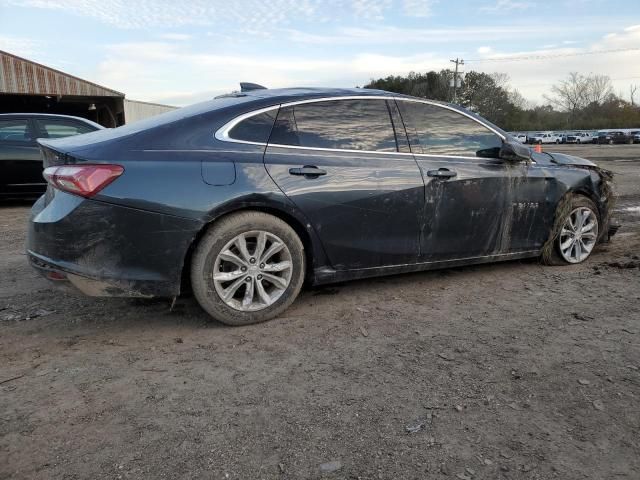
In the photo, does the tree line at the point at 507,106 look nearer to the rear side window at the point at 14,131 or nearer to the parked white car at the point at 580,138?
the parked white car at the point at 580,138

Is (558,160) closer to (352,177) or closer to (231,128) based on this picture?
(352,177)

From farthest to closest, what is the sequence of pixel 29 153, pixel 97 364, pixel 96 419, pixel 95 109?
1. pixel 95 109
2. pixel 29 153
3. pixel 97 364
4. pixel 96 419

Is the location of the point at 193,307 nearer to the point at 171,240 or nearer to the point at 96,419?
the point at 171,240

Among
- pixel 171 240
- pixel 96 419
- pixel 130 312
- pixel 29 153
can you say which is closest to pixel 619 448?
pixel 96 419

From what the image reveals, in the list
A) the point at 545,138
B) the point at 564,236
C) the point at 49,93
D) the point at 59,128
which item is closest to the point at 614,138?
the point at 545,138

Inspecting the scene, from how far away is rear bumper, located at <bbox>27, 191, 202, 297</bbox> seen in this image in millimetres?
3064

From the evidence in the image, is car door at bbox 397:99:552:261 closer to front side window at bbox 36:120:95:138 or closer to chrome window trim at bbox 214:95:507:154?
chrome window trim at bbox 214:95:507:154

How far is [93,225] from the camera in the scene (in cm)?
306

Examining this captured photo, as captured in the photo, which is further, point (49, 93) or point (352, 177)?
point (49, 93)

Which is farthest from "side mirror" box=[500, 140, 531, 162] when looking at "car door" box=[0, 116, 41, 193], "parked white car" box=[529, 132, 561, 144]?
"parked white car" box=[529, 132, 561, 144]

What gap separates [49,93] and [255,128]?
21.4m

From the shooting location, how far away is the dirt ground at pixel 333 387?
2.09 metres

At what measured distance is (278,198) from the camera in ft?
11.2

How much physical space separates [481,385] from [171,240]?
1.96 metres
